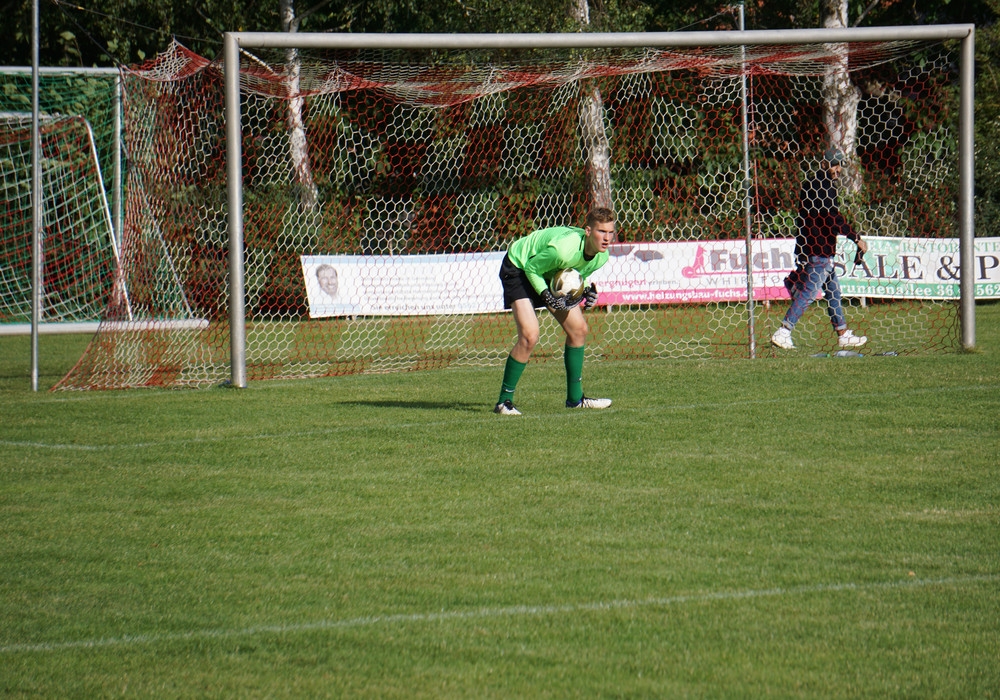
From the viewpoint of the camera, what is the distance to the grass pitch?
381 centimetres

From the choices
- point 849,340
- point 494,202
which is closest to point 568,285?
point 849,340

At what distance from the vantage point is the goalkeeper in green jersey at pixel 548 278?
28.0ft

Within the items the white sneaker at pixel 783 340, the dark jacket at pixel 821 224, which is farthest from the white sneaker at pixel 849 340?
the dark jacket at pixel 821 224

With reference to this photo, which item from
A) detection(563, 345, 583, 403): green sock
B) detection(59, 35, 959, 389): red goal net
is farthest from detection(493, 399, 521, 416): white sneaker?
detection(59, 35, 959, 389): red goal net

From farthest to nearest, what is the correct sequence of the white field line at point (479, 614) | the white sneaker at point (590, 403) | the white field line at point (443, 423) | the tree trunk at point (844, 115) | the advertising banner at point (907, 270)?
the advertising banner at point (907, 270)
the tree trunk at point (844, 115)
the white sneaker at point (590, 403)
the white field line at point (443, 423)
the white field line at point (479, 614)

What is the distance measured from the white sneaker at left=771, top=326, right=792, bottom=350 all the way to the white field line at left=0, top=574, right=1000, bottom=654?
8168 mm

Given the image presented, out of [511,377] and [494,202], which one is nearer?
[511,377]

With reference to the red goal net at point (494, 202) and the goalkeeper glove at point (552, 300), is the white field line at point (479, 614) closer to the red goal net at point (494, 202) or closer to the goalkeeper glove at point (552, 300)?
the goalkeeper glove at point (552, 300)

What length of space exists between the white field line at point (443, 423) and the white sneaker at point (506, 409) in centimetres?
7

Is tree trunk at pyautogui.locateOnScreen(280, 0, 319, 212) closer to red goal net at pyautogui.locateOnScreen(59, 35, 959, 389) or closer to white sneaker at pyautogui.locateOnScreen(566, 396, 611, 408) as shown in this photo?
red goal net at pyautogui.locateOnScreen(59, 35, 959, 389)

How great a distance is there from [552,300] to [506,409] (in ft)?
2.87

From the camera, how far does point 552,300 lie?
28.2 feet

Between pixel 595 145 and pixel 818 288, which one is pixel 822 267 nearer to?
pixel 818 288

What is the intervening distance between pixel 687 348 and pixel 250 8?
1759 centimetres
